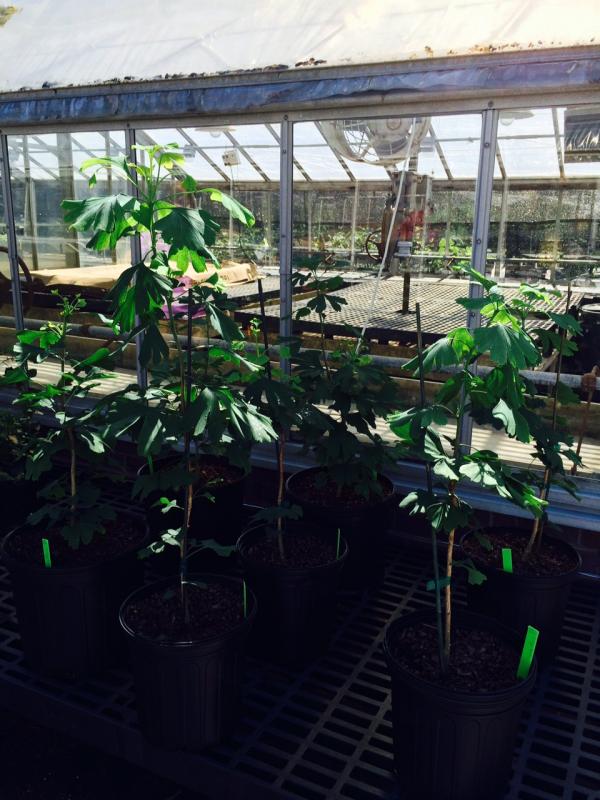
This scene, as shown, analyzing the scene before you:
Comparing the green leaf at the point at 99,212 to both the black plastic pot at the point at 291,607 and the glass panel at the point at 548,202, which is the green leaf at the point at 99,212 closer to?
the black plastic pot at the point at 291,607

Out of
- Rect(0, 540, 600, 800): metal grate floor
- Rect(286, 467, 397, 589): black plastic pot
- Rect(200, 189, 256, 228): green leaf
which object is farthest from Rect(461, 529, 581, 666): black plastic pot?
Rect(200, 189, 256, 228): green leaf

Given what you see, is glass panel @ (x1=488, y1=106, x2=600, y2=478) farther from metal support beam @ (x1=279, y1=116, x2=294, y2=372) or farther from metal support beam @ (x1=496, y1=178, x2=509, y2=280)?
metal support beam @ (x1=279, y1=116, x2=294, y2=372)

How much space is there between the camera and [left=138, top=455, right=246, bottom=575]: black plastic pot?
3.23m

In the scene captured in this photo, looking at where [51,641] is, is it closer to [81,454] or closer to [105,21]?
[81,454]

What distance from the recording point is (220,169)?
3490mm

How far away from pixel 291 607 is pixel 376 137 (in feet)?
6.90

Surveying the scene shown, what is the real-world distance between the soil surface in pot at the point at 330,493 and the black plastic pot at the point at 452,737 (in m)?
1.12

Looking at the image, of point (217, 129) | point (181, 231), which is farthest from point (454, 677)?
point (217, 129)

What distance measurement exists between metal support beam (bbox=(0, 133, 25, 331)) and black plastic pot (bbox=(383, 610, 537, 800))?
351 centimetres

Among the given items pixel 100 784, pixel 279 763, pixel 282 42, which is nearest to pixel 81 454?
pixel 100 784

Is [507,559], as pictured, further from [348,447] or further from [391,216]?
[391,216]

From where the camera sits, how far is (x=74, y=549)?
2.64m

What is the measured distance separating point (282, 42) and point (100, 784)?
10.2 ft

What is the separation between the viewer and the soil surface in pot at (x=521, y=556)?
2611 mm
